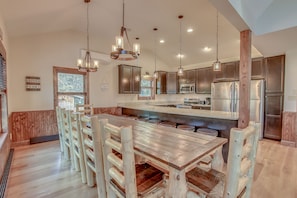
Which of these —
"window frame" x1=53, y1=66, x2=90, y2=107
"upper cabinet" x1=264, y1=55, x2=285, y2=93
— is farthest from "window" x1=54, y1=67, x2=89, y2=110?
"upper cabinet" x1=264, y1=55, x2=285, y2=93

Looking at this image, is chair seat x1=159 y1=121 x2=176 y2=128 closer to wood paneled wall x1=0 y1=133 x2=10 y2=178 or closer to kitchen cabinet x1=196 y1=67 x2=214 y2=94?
wood paneled wall x1=0 y1=133 x2=10 y2=178

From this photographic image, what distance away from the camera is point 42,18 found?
334 cm

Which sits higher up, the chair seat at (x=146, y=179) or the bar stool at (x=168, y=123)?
the bar stool at (x=168, y=123)

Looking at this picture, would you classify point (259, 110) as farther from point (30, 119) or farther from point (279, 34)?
point (30, 119)

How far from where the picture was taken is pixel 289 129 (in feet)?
12.9

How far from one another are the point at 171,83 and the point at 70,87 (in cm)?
406

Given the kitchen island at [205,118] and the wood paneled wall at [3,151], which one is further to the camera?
the kitchen island at [205,118]

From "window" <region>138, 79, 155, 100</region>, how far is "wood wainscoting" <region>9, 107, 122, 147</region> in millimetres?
3227

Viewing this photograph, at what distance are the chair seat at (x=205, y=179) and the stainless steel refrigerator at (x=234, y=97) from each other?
3744mm

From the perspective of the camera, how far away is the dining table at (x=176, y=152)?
1.12 metres

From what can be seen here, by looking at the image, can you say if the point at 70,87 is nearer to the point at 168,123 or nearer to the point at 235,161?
the point at 168,123

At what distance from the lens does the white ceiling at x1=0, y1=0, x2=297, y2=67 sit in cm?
279

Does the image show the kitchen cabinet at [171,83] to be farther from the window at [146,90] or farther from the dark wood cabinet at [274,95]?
the dark wood cabinet at [274,95]

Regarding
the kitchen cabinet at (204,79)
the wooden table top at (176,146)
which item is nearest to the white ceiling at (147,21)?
the kitchen cabinet at (204,79)
